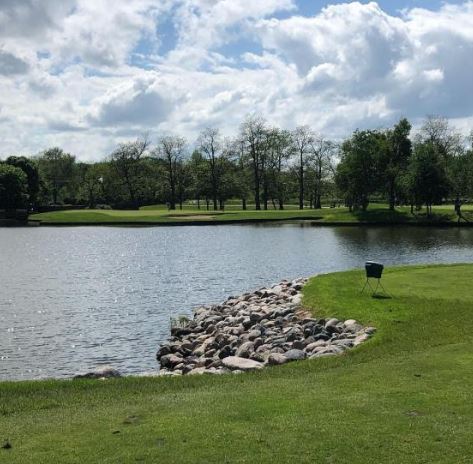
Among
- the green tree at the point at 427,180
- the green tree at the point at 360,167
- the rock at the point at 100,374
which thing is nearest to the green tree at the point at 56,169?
the green tree at the point at 360,167

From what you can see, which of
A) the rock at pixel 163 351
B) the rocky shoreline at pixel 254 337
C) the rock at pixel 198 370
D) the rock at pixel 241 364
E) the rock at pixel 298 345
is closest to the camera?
the rock at pixel 241 364

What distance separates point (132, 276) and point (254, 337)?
2180 cm

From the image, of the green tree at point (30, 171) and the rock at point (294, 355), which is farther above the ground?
the green tree at point (30, 171)

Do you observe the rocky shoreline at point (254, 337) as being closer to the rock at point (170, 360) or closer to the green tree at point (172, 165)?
the rock at point (170, 360)

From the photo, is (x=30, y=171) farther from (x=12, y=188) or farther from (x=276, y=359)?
(x=276, y=359)

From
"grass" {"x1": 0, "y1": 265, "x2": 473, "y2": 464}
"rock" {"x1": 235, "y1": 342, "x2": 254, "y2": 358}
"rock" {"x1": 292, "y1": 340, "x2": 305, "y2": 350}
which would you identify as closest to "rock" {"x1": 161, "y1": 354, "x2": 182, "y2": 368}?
"rock" {"x1": 235, "y1": 342, "x2": 254, "y2": 358}

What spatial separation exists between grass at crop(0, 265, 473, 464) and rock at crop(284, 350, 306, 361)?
1.24 meters

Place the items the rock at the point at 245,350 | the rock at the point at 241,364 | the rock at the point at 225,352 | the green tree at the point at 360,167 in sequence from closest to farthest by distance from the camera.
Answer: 1. the rock at the point at 241,364
2. the rock at the point at 245,350
3. the rock at the point at 225,352
4. the green tree at the point at 360,167

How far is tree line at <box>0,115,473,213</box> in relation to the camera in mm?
95375

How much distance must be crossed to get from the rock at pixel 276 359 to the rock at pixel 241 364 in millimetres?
359

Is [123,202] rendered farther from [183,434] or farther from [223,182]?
[183,434]

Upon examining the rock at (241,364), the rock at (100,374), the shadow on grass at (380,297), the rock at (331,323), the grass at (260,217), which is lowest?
the rock at (100,374)

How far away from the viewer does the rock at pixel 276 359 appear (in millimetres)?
16297

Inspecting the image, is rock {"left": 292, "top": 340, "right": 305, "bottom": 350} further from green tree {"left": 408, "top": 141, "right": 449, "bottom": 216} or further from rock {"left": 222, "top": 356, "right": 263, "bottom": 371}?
green tree {"left": 408, "top": 141, "right": 449, "bottom": 216}
